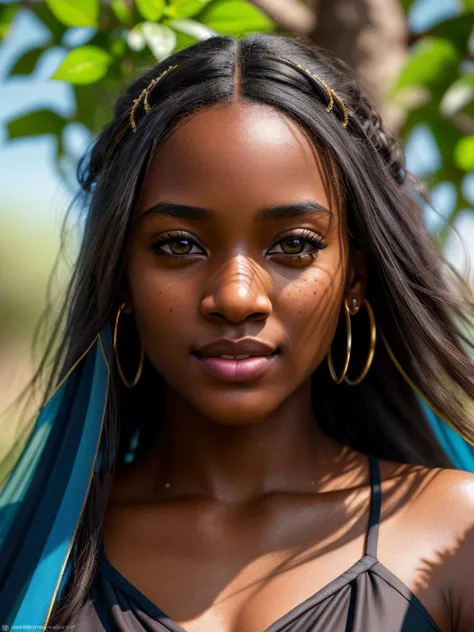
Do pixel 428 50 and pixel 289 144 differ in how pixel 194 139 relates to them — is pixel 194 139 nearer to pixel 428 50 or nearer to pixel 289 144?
pixel 289 144

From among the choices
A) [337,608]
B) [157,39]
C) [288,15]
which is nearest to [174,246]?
[157,39]

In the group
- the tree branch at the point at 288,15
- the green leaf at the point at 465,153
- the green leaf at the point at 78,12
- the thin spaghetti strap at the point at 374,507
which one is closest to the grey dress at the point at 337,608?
the thin spaghetti strap at the point at 374,507

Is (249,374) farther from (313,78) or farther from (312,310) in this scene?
(313,78)

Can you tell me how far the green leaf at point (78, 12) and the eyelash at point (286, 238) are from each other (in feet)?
2.50

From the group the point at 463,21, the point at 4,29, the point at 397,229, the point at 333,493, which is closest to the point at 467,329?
the point at 397,229

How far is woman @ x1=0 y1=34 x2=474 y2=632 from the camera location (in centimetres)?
202

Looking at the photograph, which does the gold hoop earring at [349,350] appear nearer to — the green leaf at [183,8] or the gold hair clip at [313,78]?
the gold hair clip at [313,78]

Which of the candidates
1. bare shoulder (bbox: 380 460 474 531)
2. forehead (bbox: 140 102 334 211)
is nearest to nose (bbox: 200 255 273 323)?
forehead (bbox: 140 102 334 211)

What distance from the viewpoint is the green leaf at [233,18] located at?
2.55m

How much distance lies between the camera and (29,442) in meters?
2.27

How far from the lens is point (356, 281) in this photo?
2.24 meters

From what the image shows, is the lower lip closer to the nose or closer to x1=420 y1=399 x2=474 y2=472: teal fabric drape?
the nose

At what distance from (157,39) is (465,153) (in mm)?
835

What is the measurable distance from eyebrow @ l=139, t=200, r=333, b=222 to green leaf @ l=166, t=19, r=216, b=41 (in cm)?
58
